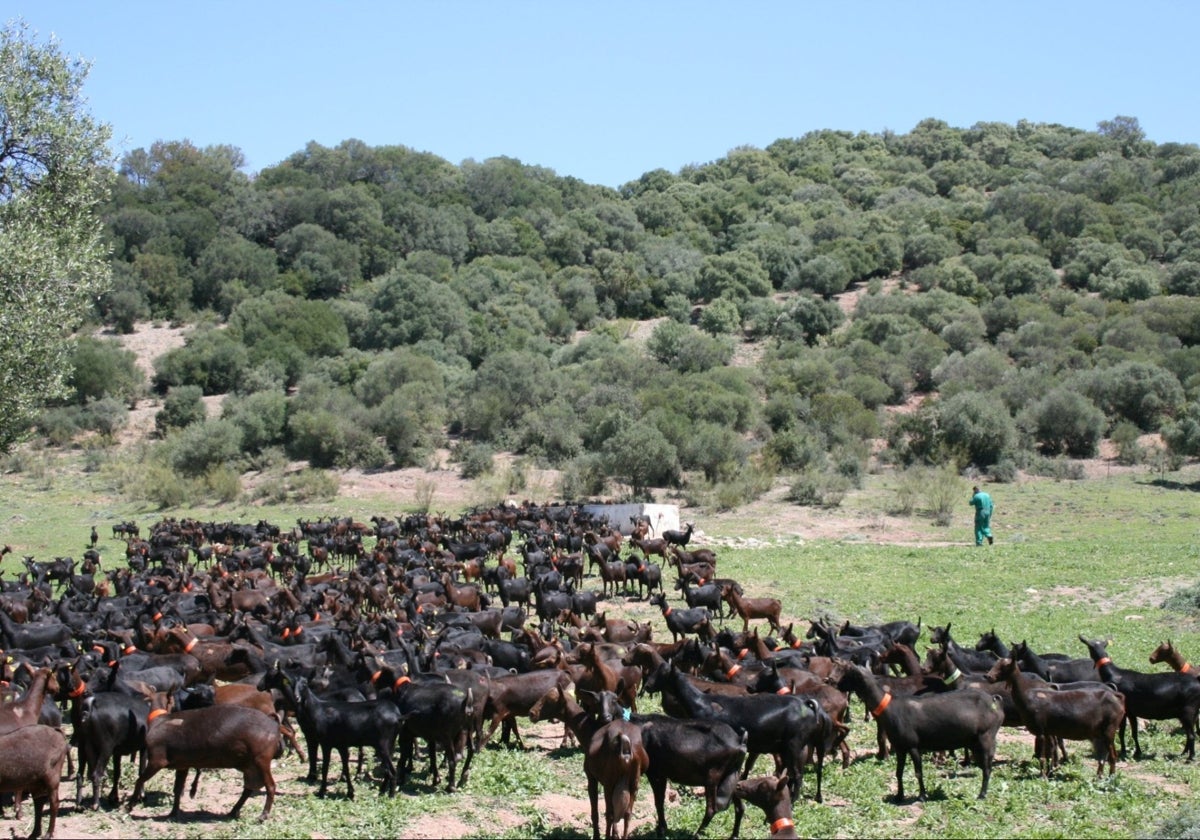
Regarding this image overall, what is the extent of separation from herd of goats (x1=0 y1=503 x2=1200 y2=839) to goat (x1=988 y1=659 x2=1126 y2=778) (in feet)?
0.06

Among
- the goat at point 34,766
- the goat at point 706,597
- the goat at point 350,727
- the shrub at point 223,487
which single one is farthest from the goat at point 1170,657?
the shrub at point 223,487

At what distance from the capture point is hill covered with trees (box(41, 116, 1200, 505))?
148 feet

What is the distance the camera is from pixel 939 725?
33.2ft

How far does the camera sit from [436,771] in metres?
10.8

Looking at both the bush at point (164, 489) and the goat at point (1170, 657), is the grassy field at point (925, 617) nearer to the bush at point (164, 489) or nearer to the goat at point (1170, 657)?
the goat at point (1170, 657)

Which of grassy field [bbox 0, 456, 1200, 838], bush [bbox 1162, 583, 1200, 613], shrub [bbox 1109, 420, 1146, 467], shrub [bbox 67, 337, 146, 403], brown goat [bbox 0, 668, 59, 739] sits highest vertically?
shrub [bbox 67, 337, 146, 403]

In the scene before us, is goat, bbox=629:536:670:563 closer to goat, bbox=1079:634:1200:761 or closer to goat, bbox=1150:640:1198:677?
goat, bbox=1150:640:1198:677

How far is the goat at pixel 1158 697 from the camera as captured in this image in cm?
1138

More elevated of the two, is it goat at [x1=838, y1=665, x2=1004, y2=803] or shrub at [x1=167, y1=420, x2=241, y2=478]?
→ shrub at [x1=167, y1=420, x2=241, y2=478]

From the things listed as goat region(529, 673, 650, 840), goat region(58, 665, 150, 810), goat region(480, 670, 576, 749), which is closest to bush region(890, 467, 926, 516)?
goat region(480, 670, 576, 749)

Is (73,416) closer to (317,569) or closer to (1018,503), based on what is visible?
(317,569)

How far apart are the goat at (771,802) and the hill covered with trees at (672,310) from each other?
26995mm

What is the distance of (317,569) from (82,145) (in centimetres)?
1108

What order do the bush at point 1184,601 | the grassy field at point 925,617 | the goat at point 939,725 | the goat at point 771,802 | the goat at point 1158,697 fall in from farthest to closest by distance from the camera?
the bush at point 1184,601 → the goat at point 1158,697 → the goat at point 939,725 → the grassy field at point 925,617 → the goat at point 771,802
